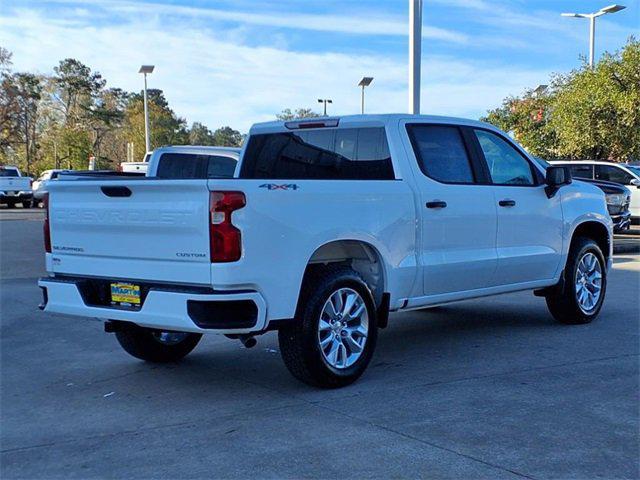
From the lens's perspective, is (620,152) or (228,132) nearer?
(620,152)

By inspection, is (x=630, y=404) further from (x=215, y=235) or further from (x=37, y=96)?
(x=37, y=96)

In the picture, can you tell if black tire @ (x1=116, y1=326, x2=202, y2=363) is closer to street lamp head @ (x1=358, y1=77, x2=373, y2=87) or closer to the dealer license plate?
the dealer license plate

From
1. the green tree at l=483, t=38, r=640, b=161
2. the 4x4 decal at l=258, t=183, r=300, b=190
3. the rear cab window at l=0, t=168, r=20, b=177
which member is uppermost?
the green tree at l=483, t=38, r=640, b=161

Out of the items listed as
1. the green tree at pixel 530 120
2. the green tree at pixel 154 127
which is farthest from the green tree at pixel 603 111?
the green tree at pixel 154 127

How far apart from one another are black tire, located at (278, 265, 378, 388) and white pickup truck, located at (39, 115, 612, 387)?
0.04 ft

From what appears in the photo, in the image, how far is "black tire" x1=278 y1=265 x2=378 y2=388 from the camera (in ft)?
17.3

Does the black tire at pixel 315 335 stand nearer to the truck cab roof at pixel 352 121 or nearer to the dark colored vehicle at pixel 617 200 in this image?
the truck cab roof at pixel 352 121

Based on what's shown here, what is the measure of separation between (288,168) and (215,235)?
7.42 ft

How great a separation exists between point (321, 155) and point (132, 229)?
6.85 feet

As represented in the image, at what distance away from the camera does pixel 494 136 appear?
23.6 ft

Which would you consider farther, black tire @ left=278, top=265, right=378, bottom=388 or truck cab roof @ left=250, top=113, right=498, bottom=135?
truck cab roof @ left=250, top=113, right=498, bottom=135

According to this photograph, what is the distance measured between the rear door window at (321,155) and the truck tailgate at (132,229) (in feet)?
5.44

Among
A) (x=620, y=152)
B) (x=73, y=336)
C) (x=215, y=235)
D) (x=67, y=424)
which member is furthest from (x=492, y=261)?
(x=620, y=152)

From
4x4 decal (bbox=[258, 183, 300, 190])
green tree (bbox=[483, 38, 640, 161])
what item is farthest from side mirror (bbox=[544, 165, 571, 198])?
green tree (bbox=[483, 38, 640, 161])
